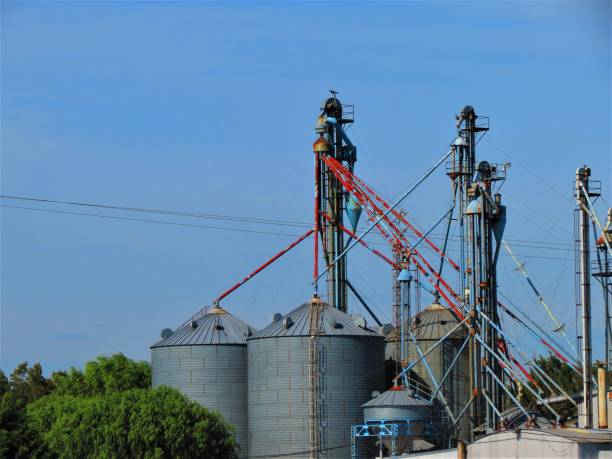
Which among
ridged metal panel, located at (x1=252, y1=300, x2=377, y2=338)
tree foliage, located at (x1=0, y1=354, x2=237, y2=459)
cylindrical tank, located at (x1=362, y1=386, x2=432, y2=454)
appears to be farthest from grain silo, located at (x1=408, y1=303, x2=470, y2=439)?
tree foliage, located at (x1=0, y1=354, x2=237, y2=459)

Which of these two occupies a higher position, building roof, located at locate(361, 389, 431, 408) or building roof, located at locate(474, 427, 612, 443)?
building roof, located at locate(361, 389, 431, 408)

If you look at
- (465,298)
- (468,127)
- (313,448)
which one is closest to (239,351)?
(313,448)

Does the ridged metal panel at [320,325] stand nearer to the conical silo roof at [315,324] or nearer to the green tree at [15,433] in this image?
the conical silo roof at [315,324]

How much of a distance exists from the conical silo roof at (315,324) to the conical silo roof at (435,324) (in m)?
5.03

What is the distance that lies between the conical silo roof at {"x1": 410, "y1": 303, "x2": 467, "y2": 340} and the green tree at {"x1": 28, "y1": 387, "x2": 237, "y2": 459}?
18157 mm

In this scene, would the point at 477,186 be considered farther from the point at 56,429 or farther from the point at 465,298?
the point at 56,429

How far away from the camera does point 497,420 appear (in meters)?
92.8

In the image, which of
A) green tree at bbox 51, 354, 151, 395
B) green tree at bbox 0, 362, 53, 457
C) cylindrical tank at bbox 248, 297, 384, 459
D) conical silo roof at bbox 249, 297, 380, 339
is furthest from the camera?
green tree at bbox 51, 354, 151, 395

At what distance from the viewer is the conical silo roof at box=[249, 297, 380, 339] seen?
313 ft

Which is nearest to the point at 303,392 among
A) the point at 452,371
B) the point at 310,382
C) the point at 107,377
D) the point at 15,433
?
the point at 310,382

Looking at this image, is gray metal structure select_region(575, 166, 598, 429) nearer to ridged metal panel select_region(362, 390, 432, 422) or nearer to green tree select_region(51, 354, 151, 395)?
ridged metal panel select_region(362, 390, 432, 422)

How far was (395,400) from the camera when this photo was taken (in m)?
90.0

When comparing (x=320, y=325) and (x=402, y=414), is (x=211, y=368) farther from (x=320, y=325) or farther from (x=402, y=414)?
(x=402, y=414)

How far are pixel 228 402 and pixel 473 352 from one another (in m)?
19.1
